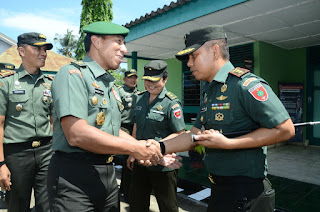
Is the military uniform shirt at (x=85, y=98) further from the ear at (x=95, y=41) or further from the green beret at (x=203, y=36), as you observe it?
the green beret at (x=203, y=36)

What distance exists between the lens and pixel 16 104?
9.00 feet

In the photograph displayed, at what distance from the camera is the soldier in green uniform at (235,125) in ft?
5.15

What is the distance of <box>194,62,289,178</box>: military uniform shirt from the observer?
5.11 feet

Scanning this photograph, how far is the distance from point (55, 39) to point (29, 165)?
50.1m


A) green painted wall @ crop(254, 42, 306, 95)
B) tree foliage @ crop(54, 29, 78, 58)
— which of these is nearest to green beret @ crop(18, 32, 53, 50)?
green painted wall @ crop(254, 42, 306, 95)

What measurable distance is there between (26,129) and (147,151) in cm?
167

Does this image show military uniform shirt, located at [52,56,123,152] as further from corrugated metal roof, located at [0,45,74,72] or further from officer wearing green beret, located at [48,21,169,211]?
corrugated metal roof, located at [0,45,74,72]

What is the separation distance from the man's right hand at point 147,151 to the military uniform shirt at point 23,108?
1550mm

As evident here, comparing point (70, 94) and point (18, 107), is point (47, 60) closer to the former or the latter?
point (18, 107)

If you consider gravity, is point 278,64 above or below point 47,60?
below

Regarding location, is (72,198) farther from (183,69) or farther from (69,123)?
(183,69)

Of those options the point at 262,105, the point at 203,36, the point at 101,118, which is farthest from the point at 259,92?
the point at 101,118

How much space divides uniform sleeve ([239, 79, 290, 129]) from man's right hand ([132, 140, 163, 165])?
835 mm

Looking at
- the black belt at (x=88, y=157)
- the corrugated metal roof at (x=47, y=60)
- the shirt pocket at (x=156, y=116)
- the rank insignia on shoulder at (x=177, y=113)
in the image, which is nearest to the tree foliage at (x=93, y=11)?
the corrugated metal roof at (x=47, y=60)
